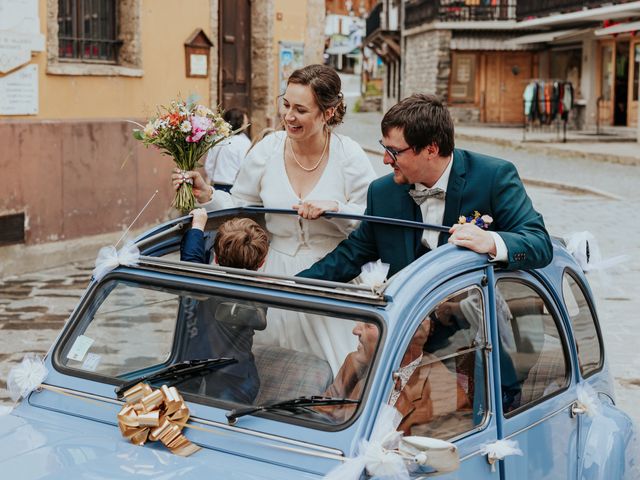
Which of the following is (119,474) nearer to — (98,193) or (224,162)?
(224,162)

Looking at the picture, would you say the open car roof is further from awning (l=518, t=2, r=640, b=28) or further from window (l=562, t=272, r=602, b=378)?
awning (l=518, t=2, r=640, b=28)

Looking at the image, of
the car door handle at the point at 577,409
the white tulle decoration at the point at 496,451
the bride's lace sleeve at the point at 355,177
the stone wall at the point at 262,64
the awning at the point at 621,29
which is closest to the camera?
the white tulle decoration at the point at 496,451

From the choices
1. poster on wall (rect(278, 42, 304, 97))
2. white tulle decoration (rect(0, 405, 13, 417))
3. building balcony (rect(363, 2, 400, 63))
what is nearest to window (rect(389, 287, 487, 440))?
white tulle decoration (rect(0, 405, 13, 417))

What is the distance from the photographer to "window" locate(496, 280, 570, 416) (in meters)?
3.74

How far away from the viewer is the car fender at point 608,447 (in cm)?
410

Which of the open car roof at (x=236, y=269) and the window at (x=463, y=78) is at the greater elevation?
the window at (x=463, y=78)

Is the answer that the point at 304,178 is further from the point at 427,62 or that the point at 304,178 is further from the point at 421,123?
the point at 427,62

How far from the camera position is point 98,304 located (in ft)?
12.5

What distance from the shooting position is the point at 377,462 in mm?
2943

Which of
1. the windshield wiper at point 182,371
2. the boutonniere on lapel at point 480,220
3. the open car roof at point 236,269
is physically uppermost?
the boutonniere on lapel at point 480,220

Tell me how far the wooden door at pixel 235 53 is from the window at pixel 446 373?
12.8 meters

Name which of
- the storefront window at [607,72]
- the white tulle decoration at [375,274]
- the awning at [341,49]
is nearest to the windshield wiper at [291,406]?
the white tulle decoration at [375,274]

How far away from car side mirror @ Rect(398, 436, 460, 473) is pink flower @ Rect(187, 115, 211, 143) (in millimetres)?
2055

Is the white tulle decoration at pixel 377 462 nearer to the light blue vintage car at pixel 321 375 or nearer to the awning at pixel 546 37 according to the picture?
the light blue vintage car at pixel 321 375
